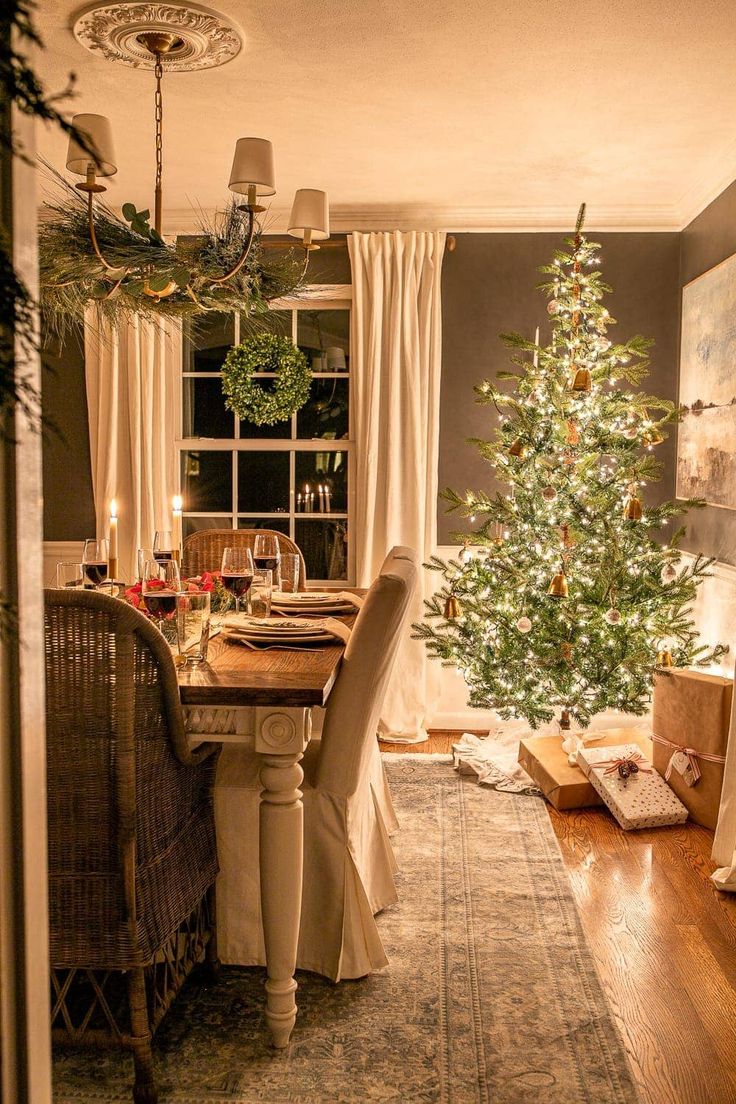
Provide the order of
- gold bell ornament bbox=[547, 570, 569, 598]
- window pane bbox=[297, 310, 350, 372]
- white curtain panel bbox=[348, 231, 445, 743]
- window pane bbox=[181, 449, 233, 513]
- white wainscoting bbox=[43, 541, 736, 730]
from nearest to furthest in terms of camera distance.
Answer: gold bell ornament bbox=[547, 570, 569, 598]
white wainscoting bbox=[43, 541, 736, 730]
white curtain panel bbox=[348, 231, 445, 743]
window pane bbox=[297, 310, 350, 372]
window pane bbox=[181, 449, 233, 513]

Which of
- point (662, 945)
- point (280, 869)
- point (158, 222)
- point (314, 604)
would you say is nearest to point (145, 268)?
point (158, 222)

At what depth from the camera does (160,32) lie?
2914mm

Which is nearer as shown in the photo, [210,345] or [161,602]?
[161,602]

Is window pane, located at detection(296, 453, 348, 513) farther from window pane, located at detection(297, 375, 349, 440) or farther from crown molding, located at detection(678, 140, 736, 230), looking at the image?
crown molding, located at detection(678, 140, 736, 230)

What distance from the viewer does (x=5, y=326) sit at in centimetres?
78

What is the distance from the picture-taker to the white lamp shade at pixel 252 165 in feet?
8.36

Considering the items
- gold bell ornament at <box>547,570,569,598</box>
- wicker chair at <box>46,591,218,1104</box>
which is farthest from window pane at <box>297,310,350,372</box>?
wicker chair at <box>46,591,218,1104</box>

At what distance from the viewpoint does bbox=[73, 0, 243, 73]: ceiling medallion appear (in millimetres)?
2801

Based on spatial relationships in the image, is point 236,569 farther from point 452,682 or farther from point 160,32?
point 452,682

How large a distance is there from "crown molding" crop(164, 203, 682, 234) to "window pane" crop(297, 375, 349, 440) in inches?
32.0

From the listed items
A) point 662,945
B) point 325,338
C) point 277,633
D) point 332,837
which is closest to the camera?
point 332,837

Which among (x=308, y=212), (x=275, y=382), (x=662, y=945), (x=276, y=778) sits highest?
(x=308, y=212)

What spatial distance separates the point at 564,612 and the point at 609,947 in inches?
61.6

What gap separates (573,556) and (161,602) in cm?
231
